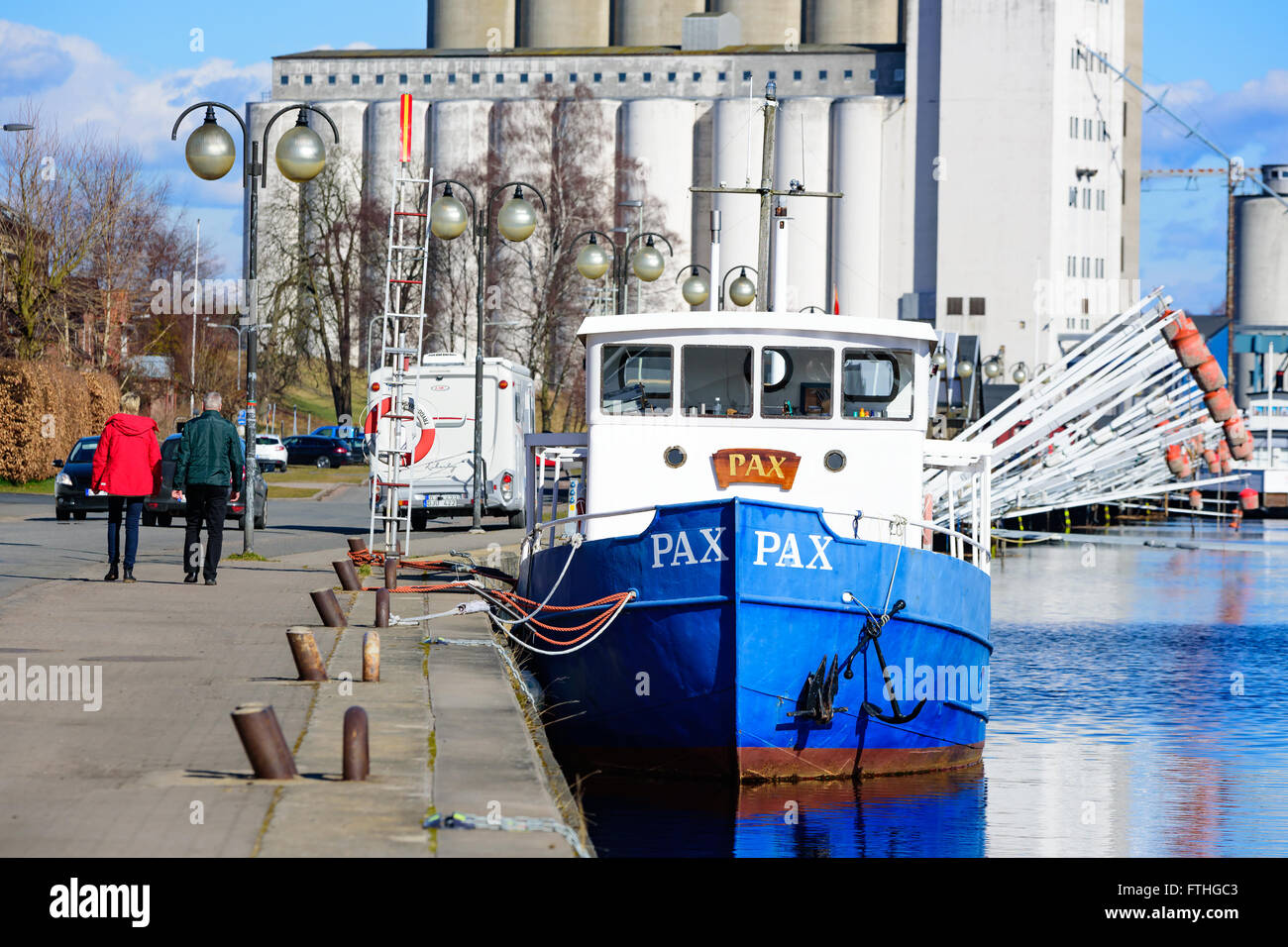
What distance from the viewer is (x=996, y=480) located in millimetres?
48719

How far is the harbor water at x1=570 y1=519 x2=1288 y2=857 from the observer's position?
40.7 feet

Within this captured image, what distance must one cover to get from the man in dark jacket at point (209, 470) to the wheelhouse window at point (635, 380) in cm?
500

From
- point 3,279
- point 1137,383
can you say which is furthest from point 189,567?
point 3,279

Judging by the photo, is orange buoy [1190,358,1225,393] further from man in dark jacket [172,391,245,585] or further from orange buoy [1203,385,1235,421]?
man in dark jacket [172,391,245,585]

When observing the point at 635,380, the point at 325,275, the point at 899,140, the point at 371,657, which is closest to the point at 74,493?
the point at 635,380

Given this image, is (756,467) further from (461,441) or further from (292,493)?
(292,493)

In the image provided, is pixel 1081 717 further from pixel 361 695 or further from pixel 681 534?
pixel 361 695

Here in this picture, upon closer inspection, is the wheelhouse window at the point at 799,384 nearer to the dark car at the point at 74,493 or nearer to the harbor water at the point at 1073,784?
the harbor water at the point at 1073,784

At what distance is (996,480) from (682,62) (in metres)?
68.5

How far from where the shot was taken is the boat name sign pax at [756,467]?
14703mm

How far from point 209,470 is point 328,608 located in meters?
3.74

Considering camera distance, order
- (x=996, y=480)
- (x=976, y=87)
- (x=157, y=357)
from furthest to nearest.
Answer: (x=976, y=87) → (x=157, y=357) → (x=996, y=480)

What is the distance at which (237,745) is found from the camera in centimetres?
980

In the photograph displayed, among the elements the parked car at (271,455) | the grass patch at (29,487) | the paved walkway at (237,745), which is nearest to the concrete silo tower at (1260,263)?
the parked car at (271,455)
